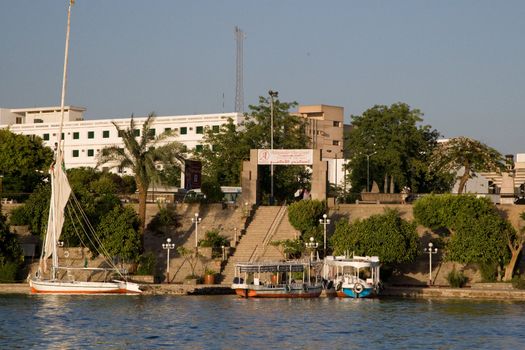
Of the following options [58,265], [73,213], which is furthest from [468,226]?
[58,265]

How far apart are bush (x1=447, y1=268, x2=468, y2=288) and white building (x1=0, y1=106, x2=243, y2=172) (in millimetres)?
65051

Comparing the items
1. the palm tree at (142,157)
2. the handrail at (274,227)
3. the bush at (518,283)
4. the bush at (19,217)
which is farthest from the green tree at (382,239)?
the bush at (19,217)

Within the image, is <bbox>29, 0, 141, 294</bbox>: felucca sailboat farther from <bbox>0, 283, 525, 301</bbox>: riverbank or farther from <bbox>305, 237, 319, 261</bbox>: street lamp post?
<bbox>305, 237, 319, 261</bbox>: street lamp post

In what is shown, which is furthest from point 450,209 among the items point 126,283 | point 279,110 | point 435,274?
point 279,110

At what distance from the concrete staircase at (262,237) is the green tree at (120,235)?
642 centimetres

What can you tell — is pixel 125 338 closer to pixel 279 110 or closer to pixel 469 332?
pixel 469 332

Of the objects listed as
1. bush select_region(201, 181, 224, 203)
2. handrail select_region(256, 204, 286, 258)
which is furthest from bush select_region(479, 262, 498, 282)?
bush select_region(201, 181, 224, 203)

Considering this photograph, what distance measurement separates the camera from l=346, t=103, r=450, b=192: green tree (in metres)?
117

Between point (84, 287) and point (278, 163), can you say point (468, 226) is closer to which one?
point (278, 163)

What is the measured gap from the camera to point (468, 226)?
78.5m

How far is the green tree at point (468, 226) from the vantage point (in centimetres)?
7681

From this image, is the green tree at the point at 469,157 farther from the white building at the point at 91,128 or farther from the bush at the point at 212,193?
the white building at the point at 91,128

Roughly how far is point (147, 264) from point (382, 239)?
16246 mm

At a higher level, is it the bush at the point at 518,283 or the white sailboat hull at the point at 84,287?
the bush at the point at 518,283
